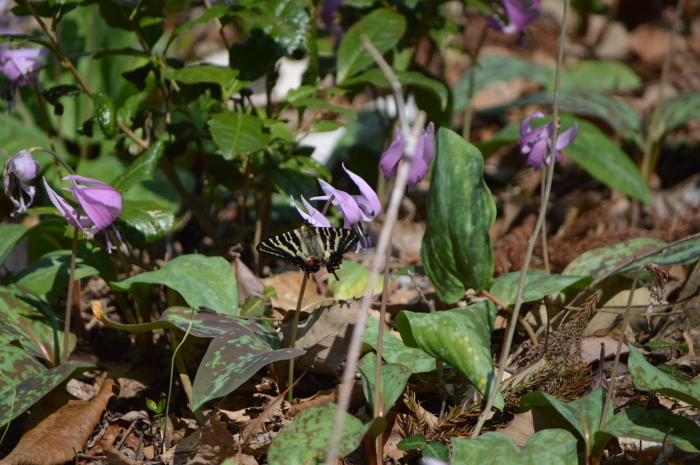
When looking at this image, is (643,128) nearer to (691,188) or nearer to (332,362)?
(691,188)

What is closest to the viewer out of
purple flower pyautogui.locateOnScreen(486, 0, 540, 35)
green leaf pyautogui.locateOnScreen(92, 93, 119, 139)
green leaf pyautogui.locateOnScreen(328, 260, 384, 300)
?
green leaf pyautogui.locateOnScreen(92, 93, 119, 139)

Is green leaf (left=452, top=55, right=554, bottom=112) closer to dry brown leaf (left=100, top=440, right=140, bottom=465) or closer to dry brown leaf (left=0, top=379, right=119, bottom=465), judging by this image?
dry brown leaf (left=0, top=379, right=119, bottom=465)

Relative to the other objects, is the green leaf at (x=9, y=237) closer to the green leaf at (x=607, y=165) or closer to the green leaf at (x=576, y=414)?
the green leaf at (x=576, y=414)

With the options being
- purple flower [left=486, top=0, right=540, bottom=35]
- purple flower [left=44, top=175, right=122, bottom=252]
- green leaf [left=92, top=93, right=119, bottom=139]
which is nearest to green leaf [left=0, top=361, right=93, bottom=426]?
purple flower [left=44, top=175, right=122, bottom=252]

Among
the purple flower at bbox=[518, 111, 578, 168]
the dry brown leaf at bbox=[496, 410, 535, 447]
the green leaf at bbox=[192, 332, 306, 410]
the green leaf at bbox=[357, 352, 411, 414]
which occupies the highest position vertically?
the purple flower at bbox=[518, 111, 578, 168]

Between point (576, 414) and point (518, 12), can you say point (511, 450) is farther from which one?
point (518, 12)

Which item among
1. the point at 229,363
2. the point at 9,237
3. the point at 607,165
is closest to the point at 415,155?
the point at 229,363
